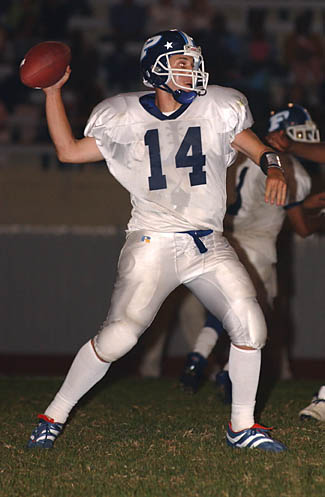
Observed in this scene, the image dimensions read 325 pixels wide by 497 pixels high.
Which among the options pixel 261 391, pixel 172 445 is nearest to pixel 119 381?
pixel 261 391

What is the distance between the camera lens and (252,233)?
505 cm

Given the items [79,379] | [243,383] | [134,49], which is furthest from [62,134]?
[134,49]

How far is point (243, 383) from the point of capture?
132 inches

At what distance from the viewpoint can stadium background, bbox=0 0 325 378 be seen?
854 cm

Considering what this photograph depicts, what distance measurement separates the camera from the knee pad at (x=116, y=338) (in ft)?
10.9

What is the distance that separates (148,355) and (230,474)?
4439 millimetres

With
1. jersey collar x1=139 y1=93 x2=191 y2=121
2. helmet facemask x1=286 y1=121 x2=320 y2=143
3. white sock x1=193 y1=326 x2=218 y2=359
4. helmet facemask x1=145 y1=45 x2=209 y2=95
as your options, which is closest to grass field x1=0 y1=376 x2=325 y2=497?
white sock x1=193 y1=326 x2=218 y2=359

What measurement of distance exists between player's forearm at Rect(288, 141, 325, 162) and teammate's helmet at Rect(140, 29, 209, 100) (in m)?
1.20

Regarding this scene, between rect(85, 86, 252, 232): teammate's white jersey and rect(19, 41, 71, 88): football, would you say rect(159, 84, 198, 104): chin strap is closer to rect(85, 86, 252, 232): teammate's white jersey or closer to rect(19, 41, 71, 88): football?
rect(85, 86, 252, 232): teammate's white jersey

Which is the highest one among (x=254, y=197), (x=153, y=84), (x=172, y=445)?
(x=153, y=84)

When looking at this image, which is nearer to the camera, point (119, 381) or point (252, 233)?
point (252, 233)

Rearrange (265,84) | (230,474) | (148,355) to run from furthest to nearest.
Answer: (265,84), (148,355), (230,474)

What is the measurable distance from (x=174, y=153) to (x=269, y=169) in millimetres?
391

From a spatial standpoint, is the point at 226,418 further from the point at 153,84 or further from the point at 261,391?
the point at 153,84
